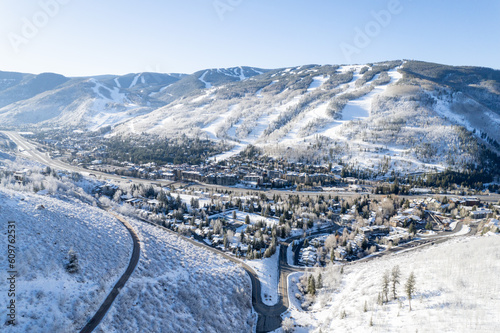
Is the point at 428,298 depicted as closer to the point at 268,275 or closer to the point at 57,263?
the point at 268,275

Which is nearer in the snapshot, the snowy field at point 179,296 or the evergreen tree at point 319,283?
the snowy field at point 179,296

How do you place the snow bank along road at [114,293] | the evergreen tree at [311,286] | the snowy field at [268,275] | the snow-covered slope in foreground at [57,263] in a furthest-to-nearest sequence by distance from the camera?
1. the evergreen tree at [311,286]
2. the snowy field at [268,275]
3. the snow bank along road at [114,293]
4. the snow-covered slope in foreground at [57,263]

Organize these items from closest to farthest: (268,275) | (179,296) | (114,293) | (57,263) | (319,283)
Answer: (114,293) → (57,263) → (179,296) → (319,283) → (268,275)

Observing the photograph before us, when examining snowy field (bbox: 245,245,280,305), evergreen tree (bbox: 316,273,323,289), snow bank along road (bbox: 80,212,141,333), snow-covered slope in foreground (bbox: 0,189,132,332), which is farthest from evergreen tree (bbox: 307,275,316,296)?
snow-covered slope in foreground (bbox: 0,189,132,332)

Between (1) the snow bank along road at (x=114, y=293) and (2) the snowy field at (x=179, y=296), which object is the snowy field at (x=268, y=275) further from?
(1) the snow bank along road at (x=114, y=293)

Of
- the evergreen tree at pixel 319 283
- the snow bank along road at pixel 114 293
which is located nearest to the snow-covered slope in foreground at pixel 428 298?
the evergreen tree at pixel 319 283

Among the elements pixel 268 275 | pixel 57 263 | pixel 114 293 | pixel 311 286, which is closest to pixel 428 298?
pixel 311 286

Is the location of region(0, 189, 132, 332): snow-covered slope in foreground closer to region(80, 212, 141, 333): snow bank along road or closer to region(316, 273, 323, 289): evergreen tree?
region(80, 212, 141, 333): snow bank along road
